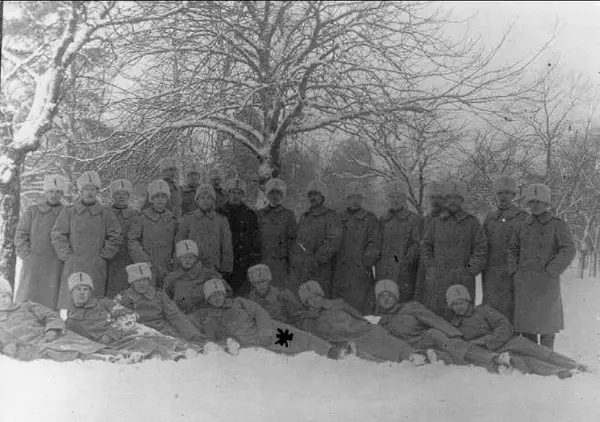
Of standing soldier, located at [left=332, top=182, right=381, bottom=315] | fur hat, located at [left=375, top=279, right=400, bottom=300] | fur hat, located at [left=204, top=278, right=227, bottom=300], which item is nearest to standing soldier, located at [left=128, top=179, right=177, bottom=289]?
fur hat, located at [left=204, top=278, right=227, bottom=300]

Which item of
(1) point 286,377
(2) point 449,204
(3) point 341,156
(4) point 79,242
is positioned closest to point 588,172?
(2) point 449,204

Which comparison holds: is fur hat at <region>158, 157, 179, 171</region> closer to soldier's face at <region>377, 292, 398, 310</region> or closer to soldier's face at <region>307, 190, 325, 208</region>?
soldier's face at <region>307, 190, 325, 208</region>

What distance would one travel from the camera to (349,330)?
13.4ft

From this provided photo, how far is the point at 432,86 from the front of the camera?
14.1 feet

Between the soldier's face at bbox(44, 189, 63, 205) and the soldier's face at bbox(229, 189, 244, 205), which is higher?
the soldier's face at bbox(229, 189, 244, 205)

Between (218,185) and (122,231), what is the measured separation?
2.59 ft

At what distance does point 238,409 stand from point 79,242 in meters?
1.60

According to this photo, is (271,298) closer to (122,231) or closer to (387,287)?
(387,287)

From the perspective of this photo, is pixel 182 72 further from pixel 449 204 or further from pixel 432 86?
pixel 449 204

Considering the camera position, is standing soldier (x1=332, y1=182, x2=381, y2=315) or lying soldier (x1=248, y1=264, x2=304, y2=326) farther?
standing soldier (x1=332, y1=182, x2=381, y2=315)

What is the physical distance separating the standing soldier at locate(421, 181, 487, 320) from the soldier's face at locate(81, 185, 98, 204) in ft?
7.97

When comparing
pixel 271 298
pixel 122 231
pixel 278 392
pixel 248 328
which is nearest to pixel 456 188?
pixel 271 298

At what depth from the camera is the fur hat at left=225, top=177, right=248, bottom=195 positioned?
14.5ft

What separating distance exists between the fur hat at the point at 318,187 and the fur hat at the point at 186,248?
93 cm
